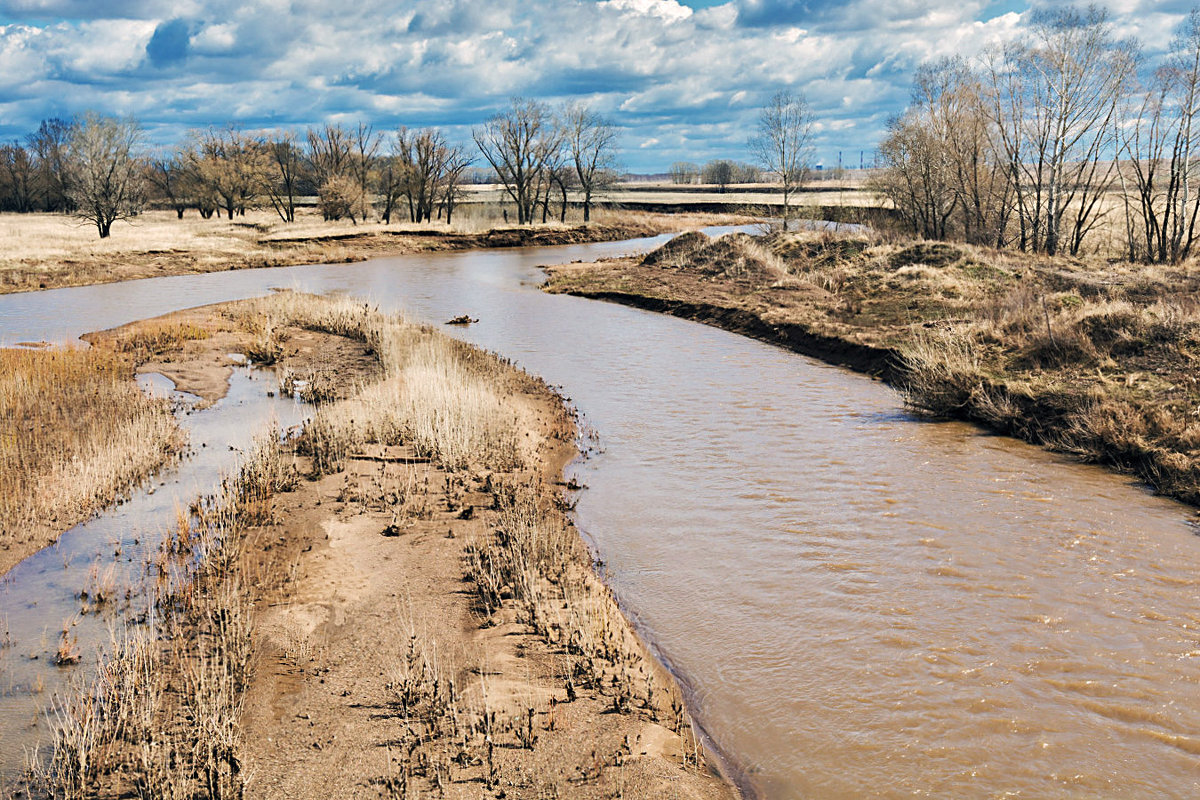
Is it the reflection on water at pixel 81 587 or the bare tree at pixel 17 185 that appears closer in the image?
the reflection on water at pixel 81 587

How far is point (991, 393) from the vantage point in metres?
14.2

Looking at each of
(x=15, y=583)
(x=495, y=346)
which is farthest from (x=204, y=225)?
(x=15, y=583)

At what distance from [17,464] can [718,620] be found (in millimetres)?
10396

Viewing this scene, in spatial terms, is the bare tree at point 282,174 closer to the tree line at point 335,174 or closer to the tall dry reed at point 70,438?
the tree line at point 335,174

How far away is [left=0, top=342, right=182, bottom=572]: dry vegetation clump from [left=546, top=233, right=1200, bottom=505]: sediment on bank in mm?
13709

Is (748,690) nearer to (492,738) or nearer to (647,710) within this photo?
(647,710)

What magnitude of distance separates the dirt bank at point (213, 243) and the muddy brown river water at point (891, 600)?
33.3 meters

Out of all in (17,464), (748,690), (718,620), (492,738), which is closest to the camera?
(492,738)

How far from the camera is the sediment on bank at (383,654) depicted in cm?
531

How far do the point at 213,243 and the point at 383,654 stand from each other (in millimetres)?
54567

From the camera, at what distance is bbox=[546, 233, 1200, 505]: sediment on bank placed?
12219 millimetres

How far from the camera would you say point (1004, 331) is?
1656 cm

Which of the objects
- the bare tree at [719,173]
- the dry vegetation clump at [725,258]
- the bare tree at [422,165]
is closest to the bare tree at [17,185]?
the bare tree at [422,165]

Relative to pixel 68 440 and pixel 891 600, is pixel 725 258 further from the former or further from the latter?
pixel 891 600
